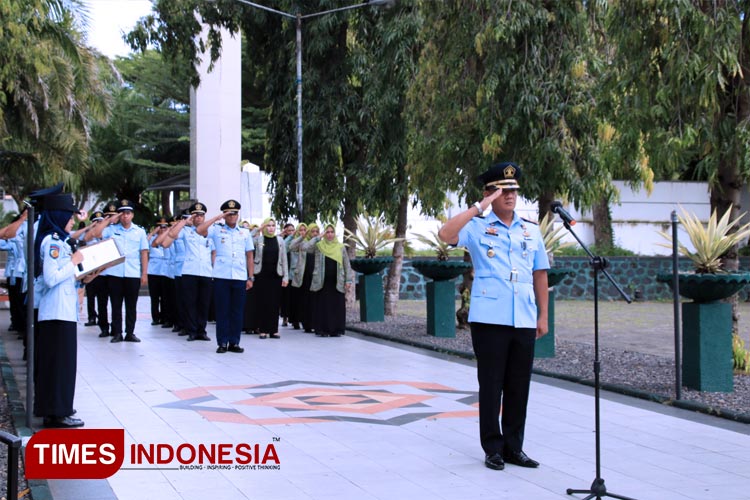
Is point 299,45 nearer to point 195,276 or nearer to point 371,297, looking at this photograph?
point 371,297

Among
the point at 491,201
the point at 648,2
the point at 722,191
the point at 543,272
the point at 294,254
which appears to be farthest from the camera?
the point at 294,254

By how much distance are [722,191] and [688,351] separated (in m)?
2.59

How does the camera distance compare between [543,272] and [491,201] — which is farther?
[543,272]

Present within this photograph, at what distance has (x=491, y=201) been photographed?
7.03 metres

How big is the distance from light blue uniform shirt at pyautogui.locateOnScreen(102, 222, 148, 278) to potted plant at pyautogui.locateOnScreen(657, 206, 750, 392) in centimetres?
886

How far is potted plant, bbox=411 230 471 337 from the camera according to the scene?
53.1 feet

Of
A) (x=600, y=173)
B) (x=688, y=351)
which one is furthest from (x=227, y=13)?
(x=688, y=351)

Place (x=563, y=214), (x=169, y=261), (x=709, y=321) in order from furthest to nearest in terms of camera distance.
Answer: (x=169, y=261), (x=709, y=321), (x=563, y=214)

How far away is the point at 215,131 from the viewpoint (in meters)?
31.4

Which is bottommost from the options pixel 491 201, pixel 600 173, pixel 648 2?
pixel 491 201

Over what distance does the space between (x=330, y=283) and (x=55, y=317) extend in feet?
29.8

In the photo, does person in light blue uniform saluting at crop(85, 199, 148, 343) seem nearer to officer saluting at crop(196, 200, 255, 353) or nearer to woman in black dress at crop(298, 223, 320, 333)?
officer saluting at crop(196, 200, 255, 353)

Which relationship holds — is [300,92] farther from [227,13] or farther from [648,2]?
[648,2]

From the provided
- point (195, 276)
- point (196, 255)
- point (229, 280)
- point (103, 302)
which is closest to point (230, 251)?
point (229, 280)
